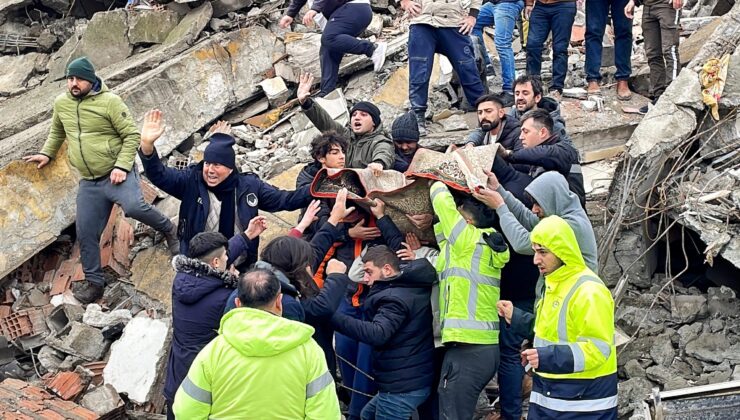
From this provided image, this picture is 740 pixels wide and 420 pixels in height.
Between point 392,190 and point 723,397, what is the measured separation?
2.32 m

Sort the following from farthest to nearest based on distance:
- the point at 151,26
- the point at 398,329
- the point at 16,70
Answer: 1. the point at 16,70
2. the point at 151,26
3. the point at 398,329

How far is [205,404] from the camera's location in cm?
359

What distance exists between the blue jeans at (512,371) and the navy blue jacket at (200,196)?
173 cm

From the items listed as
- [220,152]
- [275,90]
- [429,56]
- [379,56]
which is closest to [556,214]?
[220,152]

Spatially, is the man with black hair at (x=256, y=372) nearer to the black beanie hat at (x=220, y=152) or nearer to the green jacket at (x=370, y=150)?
the black beanie hat at (x=220, y=152)

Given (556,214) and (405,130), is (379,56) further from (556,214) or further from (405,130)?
(556,214)

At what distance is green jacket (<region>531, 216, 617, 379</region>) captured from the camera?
4.17 metres

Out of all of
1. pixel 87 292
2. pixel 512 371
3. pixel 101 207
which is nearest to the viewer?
pixel 512 371

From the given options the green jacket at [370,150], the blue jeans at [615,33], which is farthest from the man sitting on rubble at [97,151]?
the blue jeans at [615,33]

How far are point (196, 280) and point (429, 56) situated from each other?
396 centimetres

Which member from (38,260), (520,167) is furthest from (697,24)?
(38,260)

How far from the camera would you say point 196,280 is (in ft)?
15.0

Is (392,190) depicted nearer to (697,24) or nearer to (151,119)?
(151,119)

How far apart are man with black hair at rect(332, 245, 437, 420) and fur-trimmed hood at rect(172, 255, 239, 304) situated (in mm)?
707
